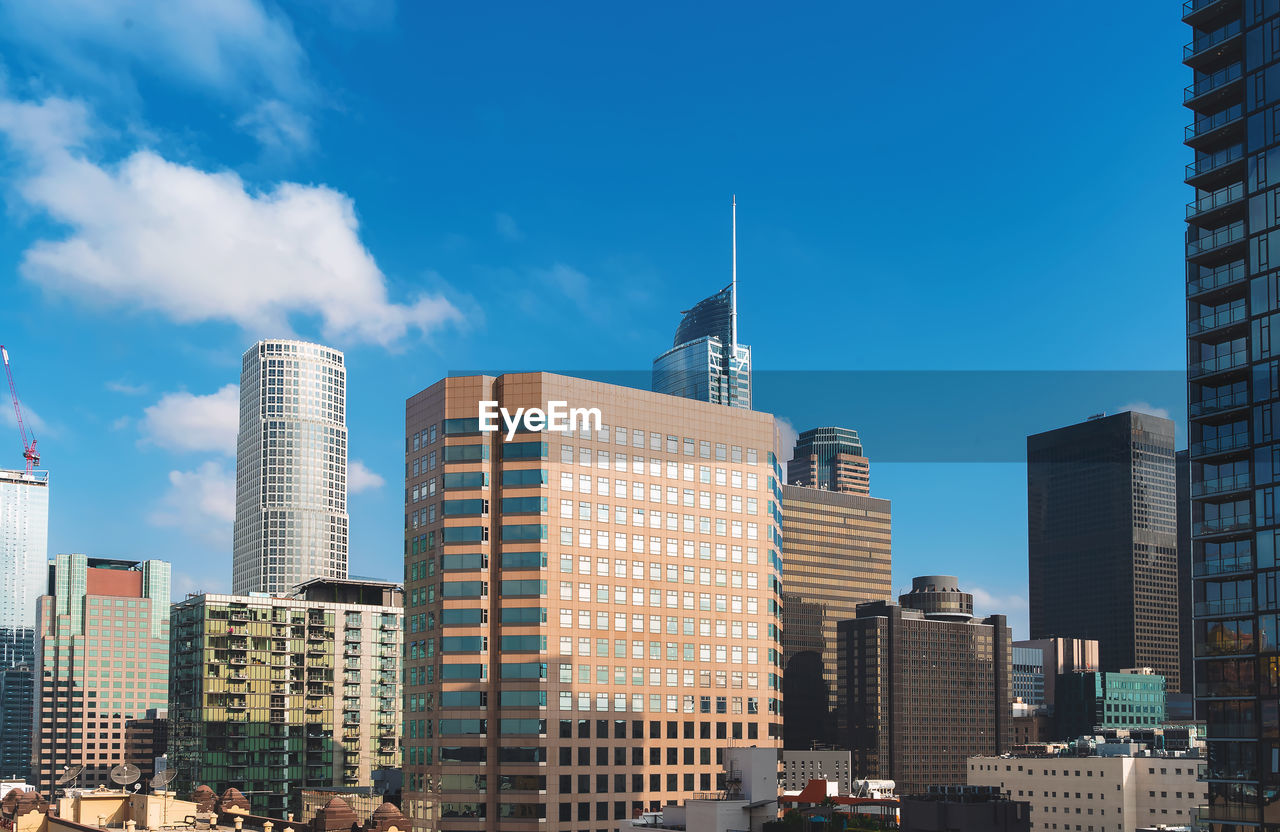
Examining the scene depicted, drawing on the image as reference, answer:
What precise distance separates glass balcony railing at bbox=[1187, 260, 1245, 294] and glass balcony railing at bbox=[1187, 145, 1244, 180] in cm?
798

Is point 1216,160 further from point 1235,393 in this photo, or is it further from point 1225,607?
point 1225,607

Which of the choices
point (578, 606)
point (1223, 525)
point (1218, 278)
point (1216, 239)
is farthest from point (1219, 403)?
point (578, 606)

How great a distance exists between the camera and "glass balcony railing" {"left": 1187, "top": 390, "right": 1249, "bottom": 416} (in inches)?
3925

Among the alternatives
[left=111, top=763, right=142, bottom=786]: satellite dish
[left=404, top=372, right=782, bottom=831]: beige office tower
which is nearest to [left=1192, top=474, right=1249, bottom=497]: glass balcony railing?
[left=404, top=372, right=782, bottom=831]: beige office tower

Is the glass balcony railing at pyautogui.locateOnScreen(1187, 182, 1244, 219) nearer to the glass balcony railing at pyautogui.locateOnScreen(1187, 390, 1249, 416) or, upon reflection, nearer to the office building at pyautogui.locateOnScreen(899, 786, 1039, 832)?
the glass balcony railing at pyautogui.locateOnScreen(1187, 390, 1249, 416)

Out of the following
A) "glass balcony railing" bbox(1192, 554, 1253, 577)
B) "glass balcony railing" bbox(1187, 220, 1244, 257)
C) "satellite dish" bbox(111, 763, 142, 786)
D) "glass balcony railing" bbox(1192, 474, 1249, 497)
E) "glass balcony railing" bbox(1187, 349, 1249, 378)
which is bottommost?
"satellite dish" bbox(111, 763, 142, 786)

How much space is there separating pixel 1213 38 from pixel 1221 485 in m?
36.5

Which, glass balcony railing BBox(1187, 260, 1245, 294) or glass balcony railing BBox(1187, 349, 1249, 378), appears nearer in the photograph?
glass balcony railing BBox(1187, 349, 1249, 378)

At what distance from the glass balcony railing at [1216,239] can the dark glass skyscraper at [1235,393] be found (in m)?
0.11

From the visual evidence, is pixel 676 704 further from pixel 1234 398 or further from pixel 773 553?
pixel 1234 398

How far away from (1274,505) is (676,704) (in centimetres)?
9018

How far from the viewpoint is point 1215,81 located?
104312mm

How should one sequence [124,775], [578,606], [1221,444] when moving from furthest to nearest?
1. [578,606]
2. [124,775]
3. [1221,444]

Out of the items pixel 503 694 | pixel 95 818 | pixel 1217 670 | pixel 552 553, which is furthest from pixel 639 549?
pixel 1217 670
